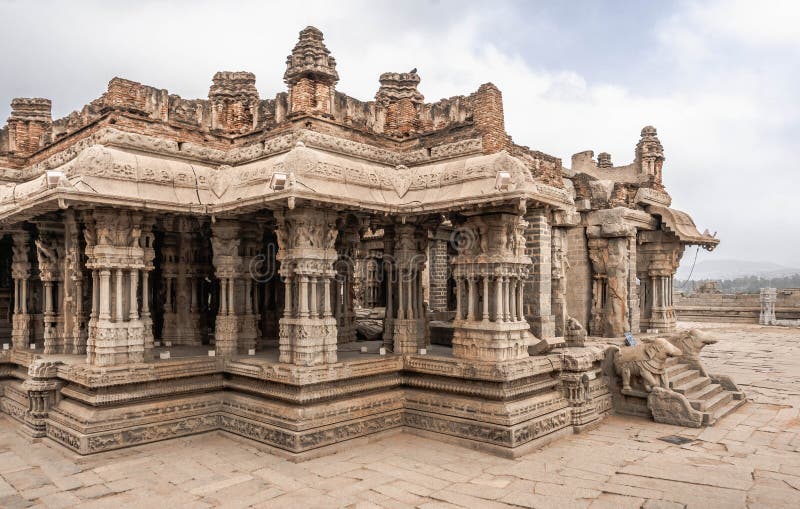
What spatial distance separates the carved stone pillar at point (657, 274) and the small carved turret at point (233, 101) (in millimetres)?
11820

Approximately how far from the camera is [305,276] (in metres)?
8.89

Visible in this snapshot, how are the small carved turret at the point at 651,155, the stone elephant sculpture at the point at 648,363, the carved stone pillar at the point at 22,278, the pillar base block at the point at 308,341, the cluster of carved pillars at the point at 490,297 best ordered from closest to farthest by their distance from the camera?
the pillar base block at the point at 308,341 < the cluster of carved pillars at the point at 490,297 < the stone elephant sculpture at the point at 648,363 < the carved stone pillar at the point at 22,278 < the small carved turret at the point at 651,155

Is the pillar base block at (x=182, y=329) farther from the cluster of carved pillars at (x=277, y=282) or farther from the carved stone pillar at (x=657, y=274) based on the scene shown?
the carved stone pillar at (x=657, y=274)

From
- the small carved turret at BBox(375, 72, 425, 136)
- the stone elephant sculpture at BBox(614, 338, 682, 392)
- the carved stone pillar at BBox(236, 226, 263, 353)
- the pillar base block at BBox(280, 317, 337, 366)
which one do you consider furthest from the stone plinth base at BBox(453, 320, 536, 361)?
the small carved turret at BBox(375, 72, 425, 136)

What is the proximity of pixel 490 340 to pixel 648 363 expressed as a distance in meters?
3.72

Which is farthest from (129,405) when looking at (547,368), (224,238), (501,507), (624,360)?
→ (624,360)

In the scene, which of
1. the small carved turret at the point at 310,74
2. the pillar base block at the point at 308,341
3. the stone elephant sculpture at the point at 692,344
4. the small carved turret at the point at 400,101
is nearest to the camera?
the pillar base block at the point at 308,341

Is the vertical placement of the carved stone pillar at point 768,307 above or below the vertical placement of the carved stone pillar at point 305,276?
below

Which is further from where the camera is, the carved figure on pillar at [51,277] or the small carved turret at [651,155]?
the small carved turret at [651,155]

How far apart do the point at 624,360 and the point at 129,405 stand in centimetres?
868

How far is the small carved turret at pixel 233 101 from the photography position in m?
11.5

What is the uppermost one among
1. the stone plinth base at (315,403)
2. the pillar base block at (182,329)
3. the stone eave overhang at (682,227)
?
the stone eave overhang at (682,227)

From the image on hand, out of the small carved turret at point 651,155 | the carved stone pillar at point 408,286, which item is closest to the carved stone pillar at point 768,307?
the small carved turret at point 651,155

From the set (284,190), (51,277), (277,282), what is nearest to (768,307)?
(277,282)
